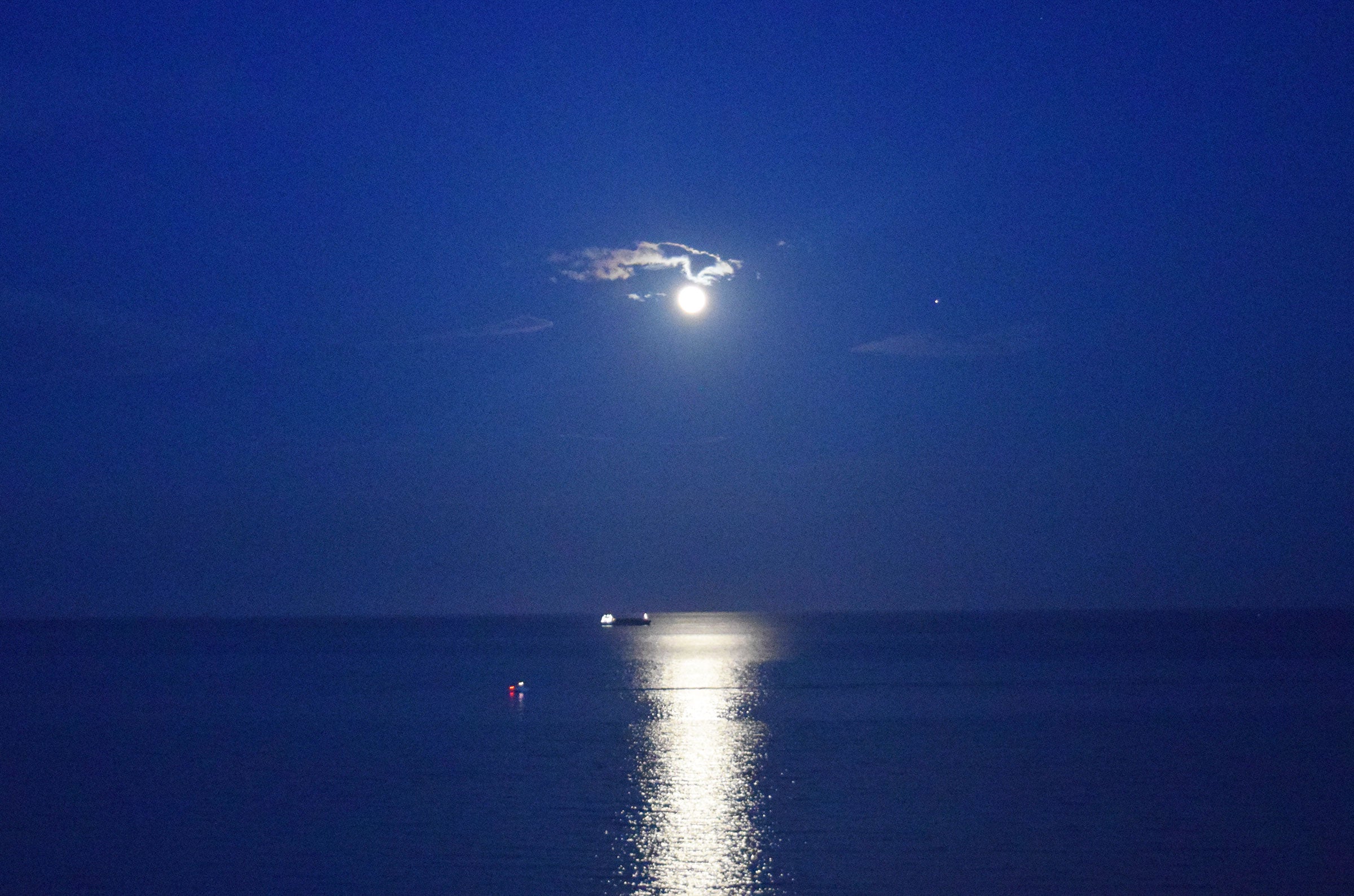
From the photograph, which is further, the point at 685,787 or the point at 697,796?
the point at 685,787

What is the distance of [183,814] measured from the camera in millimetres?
32812

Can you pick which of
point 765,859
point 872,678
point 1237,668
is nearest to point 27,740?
point 765,859

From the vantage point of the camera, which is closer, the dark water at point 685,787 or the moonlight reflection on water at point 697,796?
the moonlight reflection on water at point 697,796

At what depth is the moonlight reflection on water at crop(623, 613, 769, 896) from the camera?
25188 mm

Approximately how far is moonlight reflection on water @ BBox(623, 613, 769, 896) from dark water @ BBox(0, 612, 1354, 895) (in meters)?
0.15

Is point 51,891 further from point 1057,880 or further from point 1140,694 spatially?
point 1140,694

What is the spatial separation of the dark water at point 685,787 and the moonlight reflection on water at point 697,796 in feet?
0.50

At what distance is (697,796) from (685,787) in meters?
1.64

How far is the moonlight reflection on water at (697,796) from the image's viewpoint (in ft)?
82.6

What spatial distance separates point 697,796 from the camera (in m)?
34.7

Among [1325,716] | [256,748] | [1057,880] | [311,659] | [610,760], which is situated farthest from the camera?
[311,659]

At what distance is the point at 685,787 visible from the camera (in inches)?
1427

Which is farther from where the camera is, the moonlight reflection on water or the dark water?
the dark water

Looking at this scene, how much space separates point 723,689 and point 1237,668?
146ft
